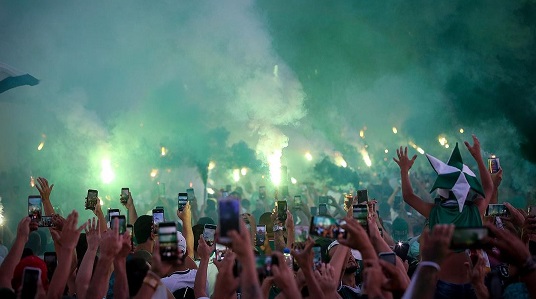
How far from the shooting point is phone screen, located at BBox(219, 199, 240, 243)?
203 cm

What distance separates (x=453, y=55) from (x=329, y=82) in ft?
21.4

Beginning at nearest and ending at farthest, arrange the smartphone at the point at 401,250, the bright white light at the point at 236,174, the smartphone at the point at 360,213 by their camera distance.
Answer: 1. the smartphone at the point at 360,213
2. the smartphone at the point at 401,250
3. the bright white light at the point at 236,174

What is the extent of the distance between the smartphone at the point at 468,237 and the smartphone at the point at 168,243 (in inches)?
46.4

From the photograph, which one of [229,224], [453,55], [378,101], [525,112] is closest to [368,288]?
[229,224]

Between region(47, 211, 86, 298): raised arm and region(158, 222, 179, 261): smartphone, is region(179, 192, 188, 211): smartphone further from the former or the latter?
region(158, 222, 179, 261): smartphone

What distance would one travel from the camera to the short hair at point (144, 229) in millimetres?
4086

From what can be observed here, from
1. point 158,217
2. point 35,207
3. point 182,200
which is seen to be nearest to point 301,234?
point 158,217

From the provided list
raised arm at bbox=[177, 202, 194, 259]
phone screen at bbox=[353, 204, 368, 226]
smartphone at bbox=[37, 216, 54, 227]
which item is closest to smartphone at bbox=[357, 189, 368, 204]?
raised arm at bbox=[177, 202, 194, 259]

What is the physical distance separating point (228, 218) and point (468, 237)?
0.95m

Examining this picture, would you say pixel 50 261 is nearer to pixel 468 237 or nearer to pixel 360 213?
pixel 360 213

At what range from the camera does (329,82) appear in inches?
762

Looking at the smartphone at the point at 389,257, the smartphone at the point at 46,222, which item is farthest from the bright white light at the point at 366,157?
the smartphone at the point at 389,257

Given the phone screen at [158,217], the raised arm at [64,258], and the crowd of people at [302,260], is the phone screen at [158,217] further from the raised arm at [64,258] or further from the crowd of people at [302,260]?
the raised arm at [64,258]

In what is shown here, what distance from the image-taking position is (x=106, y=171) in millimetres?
19328
